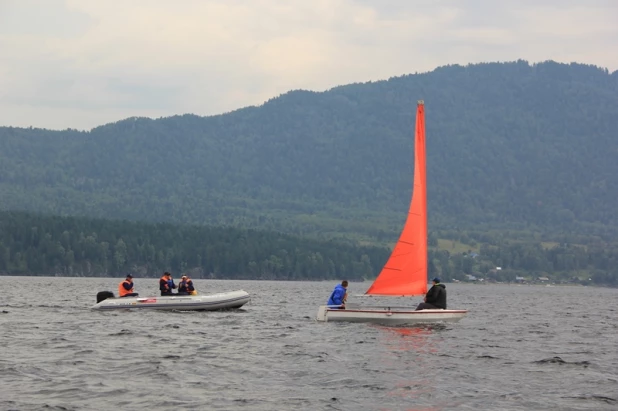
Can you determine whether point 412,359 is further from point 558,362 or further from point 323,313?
point 323,313

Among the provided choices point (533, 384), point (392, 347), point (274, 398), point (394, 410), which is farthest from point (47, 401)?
point (392, 347)

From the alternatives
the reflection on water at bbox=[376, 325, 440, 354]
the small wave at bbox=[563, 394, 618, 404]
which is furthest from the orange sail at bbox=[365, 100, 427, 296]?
the small wave at bbox=[563, 394, 618, 404]

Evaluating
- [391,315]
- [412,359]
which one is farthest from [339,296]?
[412,359]

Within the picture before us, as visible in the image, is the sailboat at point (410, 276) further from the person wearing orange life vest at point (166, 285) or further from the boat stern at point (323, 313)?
the person wearing orange life vest at point (166, 285)

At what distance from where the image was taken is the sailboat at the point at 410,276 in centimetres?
5269

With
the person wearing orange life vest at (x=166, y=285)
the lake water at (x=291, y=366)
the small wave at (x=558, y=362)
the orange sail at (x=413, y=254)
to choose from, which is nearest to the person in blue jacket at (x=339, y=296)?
the lake water at (x=291, y=366)

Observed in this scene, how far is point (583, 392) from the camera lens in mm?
33625

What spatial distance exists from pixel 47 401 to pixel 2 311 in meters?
37.8

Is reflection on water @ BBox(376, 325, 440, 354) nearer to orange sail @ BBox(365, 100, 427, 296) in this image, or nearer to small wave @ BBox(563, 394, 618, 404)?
orange sail @ BBox(365, 100, 427, 296)

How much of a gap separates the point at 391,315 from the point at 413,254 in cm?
356

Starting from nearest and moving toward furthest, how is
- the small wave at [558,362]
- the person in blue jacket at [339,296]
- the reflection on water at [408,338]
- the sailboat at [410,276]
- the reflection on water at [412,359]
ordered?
the reflection on water at [412,359] < the small wave at [558,362] < the reflection on water at [408,338] < the sailboat at [410,276] < the person in blue jacket at [339,296]

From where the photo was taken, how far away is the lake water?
101 ft

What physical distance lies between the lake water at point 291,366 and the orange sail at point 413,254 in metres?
2.23

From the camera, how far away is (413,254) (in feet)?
177
